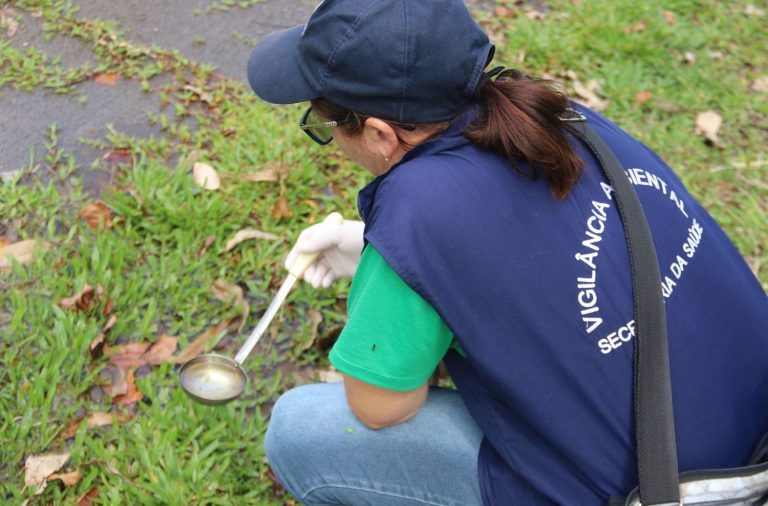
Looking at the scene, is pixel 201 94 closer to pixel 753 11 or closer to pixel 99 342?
pixel 99 342

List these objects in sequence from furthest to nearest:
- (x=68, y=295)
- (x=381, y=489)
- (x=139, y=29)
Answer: (x=139, y=29) → (x=68, y=295) → (x=381, y=489)

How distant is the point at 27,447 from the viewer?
2053mm

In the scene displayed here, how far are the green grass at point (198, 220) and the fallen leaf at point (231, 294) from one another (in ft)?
0.08

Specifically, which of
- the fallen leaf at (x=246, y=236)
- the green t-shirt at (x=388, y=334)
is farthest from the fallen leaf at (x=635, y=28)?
the green t-shirt at (x=388, y=334)

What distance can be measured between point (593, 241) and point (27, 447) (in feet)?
5.29

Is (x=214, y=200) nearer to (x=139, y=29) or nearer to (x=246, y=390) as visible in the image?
(x=246, y=390)

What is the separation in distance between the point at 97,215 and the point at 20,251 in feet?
0.92

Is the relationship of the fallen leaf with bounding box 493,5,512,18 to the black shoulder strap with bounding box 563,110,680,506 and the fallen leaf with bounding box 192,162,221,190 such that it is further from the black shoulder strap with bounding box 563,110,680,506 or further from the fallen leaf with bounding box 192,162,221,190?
the black shoulder strap with bounding box 563,110,680,506

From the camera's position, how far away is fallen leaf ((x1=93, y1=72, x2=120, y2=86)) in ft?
10.5

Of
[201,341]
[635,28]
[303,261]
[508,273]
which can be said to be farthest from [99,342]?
[635,28]

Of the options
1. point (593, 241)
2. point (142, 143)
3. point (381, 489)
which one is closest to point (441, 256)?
point (593, 241)

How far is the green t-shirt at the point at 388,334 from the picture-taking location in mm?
1267

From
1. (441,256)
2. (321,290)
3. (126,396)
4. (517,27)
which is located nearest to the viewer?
(441,256)

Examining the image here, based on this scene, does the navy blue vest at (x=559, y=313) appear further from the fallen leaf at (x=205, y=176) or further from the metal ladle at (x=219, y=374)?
the fallen leaf at (x=205, y=176)
